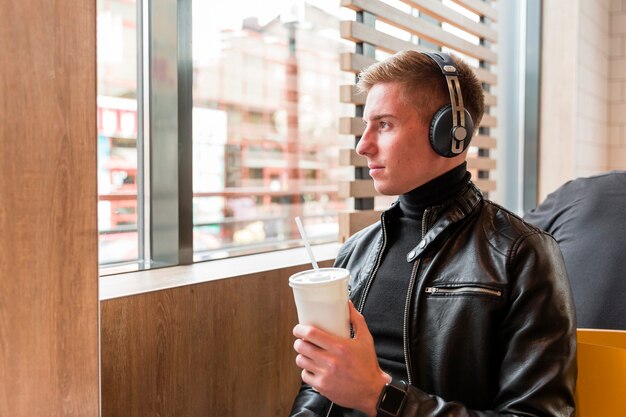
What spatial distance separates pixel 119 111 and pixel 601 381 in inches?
59.7

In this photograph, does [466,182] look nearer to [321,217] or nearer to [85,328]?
[85,328]

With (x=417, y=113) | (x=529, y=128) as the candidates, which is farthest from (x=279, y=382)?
(x=529, y=128)

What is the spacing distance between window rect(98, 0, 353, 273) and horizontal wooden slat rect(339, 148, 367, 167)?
0.43 meters

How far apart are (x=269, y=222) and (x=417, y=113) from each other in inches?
68.7

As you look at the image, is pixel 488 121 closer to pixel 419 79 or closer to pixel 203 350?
pixel 419 79

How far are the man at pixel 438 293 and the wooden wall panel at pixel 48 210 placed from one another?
366 millimetres

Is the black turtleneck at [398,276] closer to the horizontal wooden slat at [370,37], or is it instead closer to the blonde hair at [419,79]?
the blonde hair at [419,79]

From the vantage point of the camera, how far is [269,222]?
3.09 meters

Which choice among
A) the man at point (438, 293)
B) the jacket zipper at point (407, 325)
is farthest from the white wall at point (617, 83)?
the jacket zipper at point (407, 325)

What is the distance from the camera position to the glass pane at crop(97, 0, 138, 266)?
1.92m

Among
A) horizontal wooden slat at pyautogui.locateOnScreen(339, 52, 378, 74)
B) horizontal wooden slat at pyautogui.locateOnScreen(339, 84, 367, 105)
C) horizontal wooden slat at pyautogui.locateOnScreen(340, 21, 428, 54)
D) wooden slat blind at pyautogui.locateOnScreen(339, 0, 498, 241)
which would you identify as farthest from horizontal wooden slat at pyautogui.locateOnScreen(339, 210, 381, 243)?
horizontal wooden slat at pyautogui.locateOnScreen(340, 21, 428, 54)

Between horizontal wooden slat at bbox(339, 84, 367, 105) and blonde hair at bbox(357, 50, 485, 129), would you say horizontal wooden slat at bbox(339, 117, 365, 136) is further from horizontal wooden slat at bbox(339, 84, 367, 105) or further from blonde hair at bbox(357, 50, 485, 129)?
blonde hair at bbox(357, 50, 485, 129)

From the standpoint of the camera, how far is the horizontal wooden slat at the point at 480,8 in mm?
3105

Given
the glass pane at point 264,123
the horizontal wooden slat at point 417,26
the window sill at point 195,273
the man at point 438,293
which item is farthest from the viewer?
the glass pane at point 264,123
